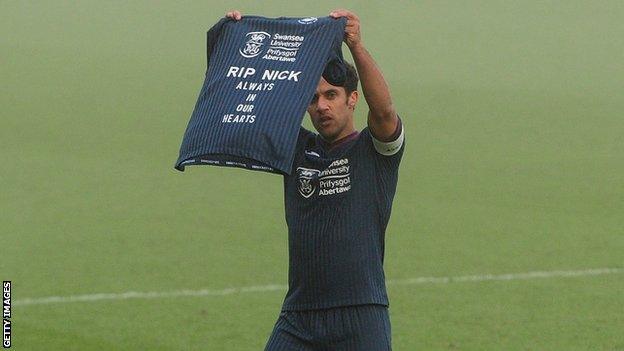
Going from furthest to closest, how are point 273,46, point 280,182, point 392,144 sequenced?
point 280,182 → point 392,144 → point 273,46

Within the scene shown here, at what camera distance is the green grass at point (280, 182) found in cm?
1015

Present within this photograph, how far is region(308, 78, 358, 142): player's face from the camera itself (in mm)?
6238

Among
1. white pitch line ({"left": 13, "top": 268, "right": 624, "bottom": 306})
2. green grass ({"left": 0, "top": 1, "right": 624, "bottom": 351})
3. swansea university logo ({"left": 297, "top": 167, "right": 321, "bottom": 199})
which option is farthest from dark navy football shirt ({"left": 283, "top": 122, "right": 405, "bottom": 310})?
white pitch line ({"left": 13, "top": 268, "right": 624, "bottom": 306})

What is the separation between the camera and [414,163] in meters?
16.0

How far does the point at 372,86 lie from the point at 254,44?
1.78 ft

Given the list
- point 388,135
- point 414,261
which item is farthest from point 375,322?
point 414,261

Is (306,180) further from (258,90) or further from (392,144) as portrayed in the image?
(258,90)

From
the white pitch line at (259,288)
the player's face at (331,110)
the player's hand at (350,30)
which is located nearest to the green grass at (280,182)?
the white pitch line at (259,288)

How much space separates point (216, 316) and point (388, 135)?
423cm

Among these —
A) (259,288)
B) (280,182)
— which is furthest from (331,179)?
(280,182)

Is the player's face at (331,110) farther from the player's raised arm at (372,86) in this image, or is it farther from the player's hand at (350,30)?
the player's hand at (350,30)

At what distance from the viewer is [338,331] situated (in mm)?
6254

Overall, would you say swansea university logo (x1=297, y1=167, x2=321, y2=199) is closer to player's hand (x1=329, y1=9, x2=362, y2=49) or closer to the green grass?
player's hand (x1=329, y1=9, x2=362, y2=49)

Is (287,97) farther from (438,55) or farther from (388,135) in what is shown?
(438,55)
